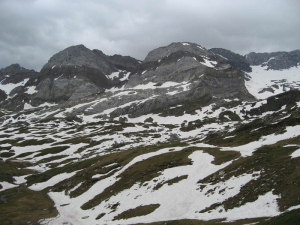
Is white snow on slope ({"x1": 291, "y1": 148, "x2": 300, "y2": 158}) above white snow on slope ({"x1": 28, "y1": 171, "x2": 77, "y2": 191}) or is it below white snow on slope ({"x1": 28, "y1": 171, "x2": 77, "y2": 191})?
above

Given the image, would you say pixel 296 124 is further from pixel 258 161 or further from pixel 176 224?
pixel 176 224

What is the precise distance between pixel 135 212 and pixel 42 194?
1530 inches

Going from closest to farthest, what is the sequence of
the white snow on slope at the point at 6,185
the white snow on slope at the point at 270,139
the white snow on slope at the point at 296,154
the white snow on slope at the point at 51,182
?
the white snow on slope at the point at 296,154 → the white snow on slope at the point at 270,139 → the white snow on slope at the point at 51,182 → the white snow on slope at the point at 6,185

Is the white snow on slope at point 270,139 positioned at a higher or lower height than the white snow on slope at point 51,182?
higher

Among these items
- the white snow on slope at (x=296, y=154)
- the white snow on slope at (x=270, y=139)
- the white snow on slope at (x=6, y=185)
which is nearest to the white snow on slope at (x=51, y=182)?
the white snow on slope at (x=6, y=185)

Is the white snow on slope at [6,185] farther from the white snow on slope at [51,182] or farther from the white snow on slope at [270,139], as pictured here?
the white snow on slope at [270,139]

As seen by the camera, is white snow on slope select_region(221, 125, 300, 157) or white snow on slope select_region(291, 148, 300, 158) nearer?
white snow on slope select_region(291, 148, 300, 158)

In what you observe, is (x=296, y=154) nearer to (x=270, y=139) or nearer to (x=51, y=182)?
(x=270, y=139)

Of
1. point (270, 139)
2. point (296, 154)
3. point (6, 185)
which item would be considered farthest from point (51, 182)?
point (296, 154)

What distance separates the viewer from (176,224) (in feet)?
98.4

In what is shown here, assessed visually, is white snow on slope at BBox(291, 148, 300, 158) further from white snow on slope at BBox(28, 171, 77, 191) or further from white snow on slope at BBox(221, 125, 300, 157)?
white snow on slope at BBox(28, 171, 77, 191)

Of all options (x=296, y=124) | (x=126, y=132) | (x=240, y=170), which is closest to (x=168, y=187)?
(x=240, y=170)

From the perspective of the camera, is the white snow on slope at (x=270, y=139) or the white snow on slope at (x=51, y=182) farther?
the white snow on slope at (x=51, y=182)

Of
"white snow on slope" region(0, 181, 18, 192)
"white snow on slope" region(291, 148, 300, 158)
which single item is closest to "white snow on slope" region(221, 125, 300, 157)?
"white snow on slope" region(291, 148, 300, 158)
